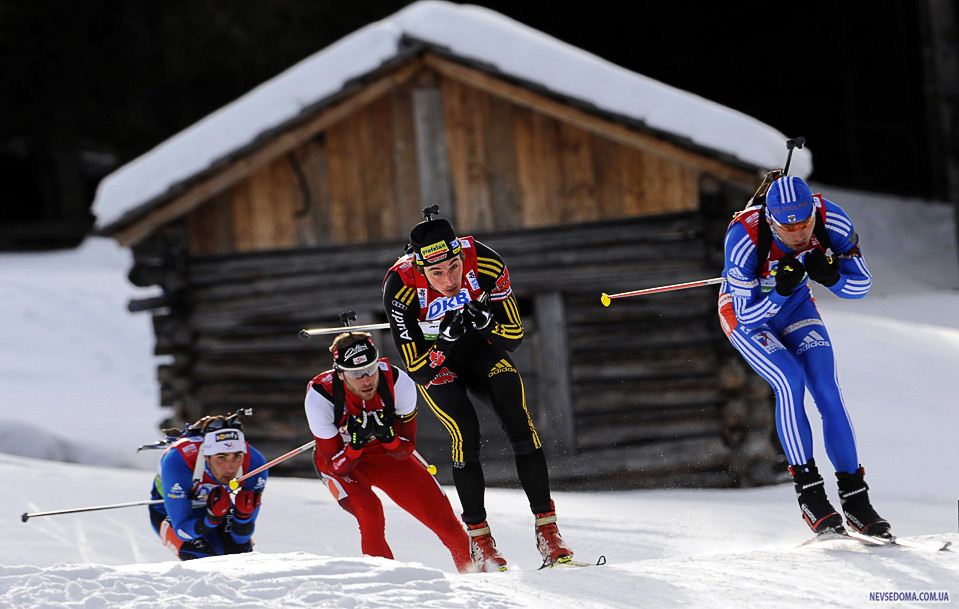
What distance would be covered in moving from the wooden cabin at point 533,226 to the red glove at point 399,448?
4569 mm

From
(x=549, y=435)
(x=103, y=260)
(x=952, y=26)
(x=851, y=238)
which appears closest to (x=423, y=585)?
(x=851, y=238)

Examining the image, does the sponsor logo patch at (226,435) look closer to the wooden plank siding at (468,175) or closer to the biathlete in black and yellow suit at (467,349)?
the biathlete in black and yellow suit at (467,349)

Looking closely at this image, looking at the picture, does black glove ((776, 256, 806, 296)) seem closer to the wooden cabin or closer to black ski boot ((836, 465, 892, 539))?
black ski boot ((836, 465, 892, 539))

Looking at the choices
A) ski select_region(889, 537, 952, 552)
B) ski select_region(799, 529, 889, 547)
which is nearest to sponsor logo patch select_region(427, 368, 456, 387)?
ski select_region(799, 529, 889, 547)

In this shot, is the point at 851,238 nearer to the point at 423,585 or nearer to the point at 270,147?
the point at 423,585

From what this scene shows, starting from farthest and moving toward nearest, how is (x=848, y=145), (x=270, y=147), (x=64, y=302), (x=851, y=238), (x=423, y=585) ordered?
1. (x=848, y=145)
2. (x=64, y=302)
3. (x=270, y=147)
4. (x=851, y=238)
5. (x=423, y=585)

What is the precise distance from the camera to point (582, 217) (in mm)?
12133

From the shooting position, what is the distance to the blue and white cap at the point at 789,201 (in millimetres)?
6195

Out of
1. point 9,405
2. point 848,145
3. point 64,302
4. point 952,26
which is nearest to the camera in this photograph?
point 9,405

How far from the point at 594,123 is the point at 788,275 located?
18.0 feet

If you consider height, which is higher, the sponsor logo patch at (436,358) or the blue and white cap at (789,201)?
the blue and white cap at (789,201)

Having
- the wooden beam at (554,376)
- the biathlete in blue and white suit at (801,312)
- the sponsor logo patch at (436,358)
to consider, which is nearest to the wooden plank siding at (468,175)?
the wooden beam at (554,376)

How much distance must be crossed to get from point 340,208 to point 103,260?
14.0 meters

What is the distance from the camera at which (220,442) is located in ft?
25.7
